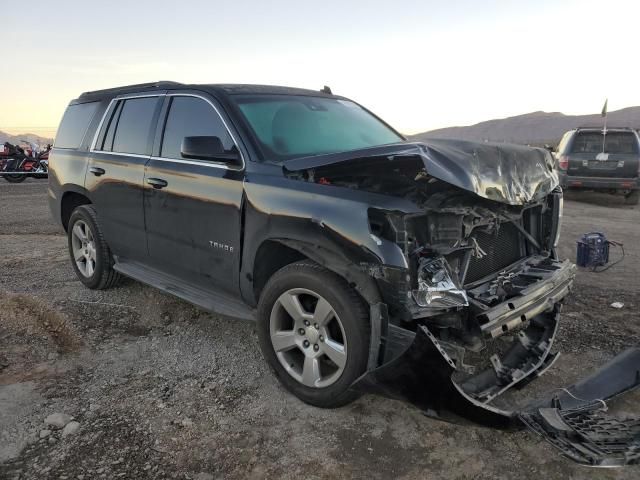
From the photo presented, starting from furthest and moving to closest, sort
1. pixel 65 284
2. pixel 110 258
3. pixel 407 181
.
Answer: pixel 65 284 < pixel 110 258 < pixel 407 181

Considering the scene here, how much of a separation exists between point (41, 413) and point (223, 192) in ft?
5.84

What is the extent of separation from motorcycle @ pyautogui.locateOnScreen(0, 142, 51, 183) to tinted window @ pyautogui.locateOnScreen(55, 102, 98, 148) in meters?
13.8

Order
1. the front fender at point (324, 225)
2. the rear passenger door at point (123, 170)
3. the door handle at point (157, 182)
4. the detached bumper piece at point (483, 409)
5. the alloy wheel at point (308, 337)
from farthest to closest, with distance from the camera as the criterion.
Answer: the rear passenger door at point (123, 170)
the door handle at point (157, 182)
the alloy wheel at point (308, 337)
the front fender at point (324, 225)
the detached bumper piece at point (483, 409)

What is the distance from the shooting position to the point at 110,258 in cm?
525

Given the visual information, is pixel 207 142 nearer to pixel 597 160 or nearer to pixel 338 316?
pixel 338 316

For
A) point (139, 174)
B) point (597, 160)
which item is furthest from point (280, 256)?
point (597, 160)

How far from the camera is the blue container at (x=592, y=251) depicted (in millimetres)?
6203

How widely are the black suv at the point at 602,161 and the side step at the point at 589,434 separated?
388 inches

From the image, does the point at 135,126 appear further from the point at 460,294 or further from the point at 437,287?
the point at 460,294

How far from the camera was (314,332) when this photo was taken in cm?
313

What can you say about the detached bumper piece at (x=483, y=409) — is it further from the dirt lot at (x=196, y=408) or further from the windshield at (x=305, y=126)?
the windshield at (x=305, y=126)

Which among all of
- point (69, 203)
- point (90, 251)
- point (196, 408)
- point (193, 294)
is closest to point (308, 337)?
point (196, 408)

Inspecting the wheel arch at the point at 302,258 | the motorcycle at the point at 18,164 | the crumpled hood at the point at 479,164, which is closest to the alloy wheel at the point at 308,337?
the wheel arch at the point at 302,258

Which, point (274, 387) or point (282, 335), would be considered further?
point (274, 387)
